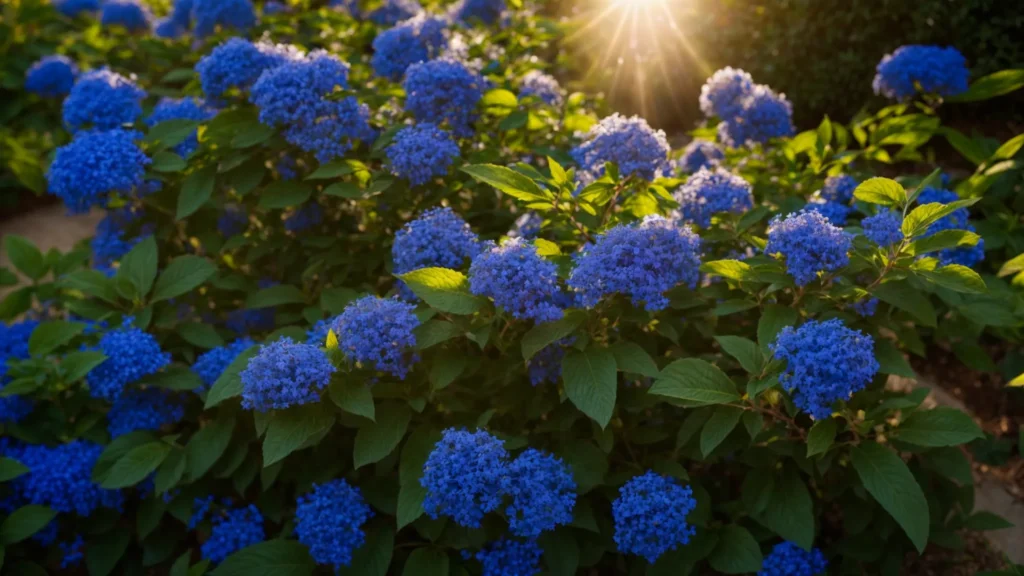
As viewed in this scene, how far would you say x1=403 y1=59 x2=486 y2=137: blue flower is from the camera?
11.0ft

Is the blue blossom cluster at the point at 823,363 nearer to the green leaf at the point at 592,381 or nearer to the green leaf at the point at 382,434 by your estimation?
the green leaf at the point at 592,381

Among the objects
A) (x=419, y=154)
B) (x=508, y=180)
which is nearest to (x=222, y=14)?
(x=419, y=154)

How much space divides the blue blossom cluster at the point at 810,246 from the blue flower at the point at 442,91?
4.58 ft

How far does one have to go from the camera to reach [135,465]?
9.85ft

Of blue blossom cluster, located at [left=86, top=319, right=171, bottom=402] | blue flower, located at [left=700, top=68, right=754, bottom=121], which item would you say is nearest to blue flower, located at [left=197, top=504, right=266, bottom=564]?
blue blossom cluster, located at [left=86, top=319, right=171, bottom=402]

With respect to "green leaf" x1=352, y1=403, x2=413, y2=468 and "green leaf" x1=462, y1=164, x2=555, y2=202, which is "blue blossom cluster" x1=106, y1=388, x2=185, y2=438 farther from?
"green leaf" x1=462, y1=164, x2=555, y2=202

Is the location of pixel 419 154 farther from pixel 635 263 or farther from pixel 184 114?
pixel 184 114

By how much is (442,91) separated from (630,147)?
80 cm

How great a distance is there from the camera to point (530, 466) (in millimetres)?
2457

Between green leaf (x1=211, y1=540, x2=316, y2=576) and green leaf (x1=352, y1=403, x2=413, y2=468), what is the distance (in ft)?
1.48

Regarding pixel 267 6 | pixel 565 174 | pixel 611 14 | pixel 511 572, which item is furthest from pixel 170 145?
pixel 611 14

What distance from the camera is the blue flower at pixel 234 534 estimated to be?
10.1ft

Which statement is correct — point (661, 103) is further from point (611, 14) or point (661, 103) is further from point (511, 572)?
point (511, 572)

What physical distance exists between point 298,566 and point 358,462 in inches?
A: 21.0
